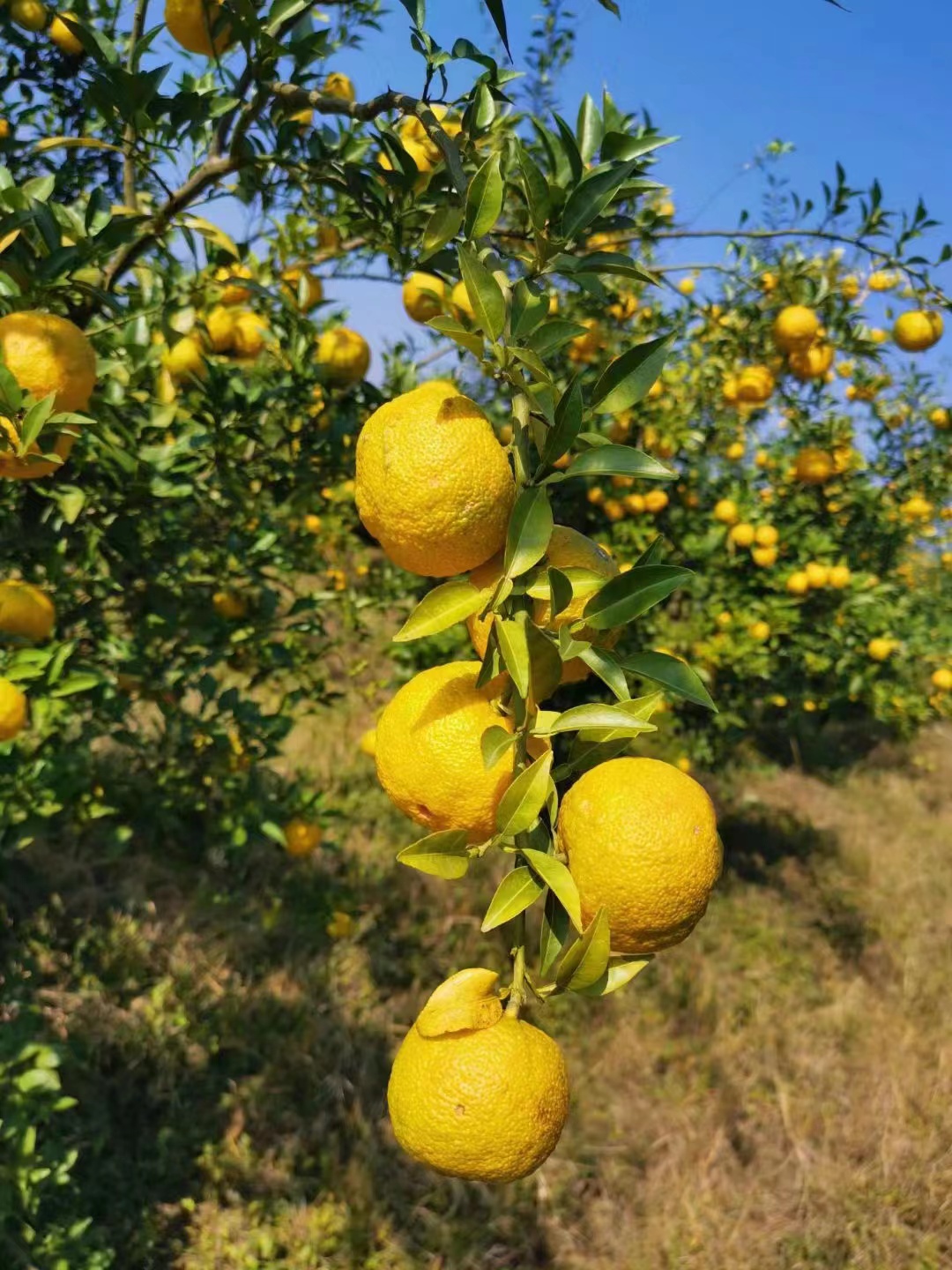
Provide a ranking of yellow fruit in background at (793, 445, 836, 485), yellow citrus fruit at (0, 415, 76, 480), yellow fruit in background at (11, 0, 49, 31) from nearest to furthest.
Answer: yellow citrus fruit at (0, 415, 76, 480) < yellow fruit in background at (11, 0, 49, 31) < yellow fruit in background at (793, 445, 836, 485)

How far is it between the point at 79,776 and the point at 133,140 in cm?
115

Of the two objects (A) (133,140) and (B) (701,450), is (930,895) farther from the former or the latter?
(A) (133,140)

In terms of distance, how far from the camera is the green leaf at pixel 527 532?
53cm

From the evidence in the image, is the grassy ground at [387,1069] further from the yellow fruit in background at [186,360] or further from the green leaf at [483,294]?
the green leaf at [483,294]

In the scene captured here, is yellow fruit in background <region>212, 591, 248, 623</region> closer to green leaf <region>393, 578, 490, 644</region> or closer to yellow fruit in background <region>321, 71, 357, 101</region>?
yellow fruit in background <region>321, 71, 357, 101</region>

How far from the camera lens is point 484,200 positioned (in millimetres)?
603

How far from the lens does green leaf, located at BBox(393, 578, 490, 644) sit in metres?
0.56

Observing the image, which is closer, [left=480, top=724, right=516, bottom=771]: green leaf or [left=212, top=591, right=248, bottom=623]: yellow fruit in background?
[left=480, top=724, right=516, bottom=771]: green leaf

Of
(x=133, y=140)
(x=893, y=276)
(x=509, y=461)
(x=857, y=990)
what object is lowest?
(x=857, y=990)

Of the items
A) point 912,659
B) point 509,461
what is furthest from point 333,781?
point 509,461

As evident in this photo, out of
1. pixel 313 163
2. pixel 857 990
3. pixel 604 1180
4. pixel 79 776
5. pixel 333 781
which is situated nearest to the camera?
pixel 313 163

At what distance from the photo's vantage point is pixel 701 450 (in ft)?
10.9

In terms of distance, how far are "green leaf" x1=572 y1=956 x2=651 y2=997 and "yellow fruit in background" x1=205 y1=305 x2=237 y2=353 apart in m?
1.45

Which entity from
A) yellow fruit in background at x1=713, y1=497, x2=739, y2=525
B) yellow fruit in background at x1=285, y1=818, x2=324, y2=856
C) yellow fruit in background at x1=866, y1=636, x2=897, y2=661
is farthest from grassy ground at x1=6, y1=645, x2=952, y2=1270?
yellow fruit in background at x1=713, y1=497, x2=739, y2=525
